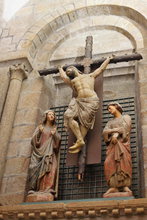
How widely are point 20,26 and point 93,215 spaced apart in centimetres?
507

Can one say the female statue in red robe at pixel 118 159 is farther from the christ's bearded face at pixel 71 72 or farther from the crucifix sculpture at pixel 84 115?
the christ's bearded face at pixel 71 72

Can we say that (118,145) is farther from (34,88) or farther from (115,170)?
(34,88)

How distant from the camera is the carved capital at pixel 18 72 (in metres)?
7.29

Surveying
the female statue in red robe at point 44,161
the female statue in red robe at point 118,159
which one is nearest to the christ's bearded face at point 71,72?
the female statue in red robe at point 44,161

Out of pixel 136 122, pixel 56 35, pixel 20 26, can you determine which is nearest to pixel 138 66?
pixel 136 122

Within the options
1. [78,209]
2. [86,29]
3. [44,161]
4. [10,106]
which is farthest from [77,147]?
[86,29]

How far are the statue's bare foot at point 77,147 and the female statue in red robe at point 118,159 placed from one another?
1.24ft

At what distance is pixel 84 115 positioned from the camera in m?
5.72

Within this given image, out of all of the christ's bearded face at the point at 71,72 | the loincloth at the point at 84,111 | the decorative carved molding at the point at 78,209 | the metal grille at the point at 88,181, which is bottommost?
the decorative carved molding at the point at 78,209

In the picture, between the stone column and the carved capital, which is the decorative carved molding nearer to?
the stone column

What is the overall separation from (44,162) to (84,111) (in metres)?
1.00

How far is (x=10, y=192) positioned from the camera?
19.5 ft

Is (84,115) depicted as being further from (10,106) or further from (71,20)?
(71,20)

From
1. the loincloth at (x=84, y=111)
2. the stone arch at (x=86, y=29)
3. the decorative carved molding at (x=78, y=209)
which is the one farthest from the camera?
the stone arch at (x=86, y=29)
